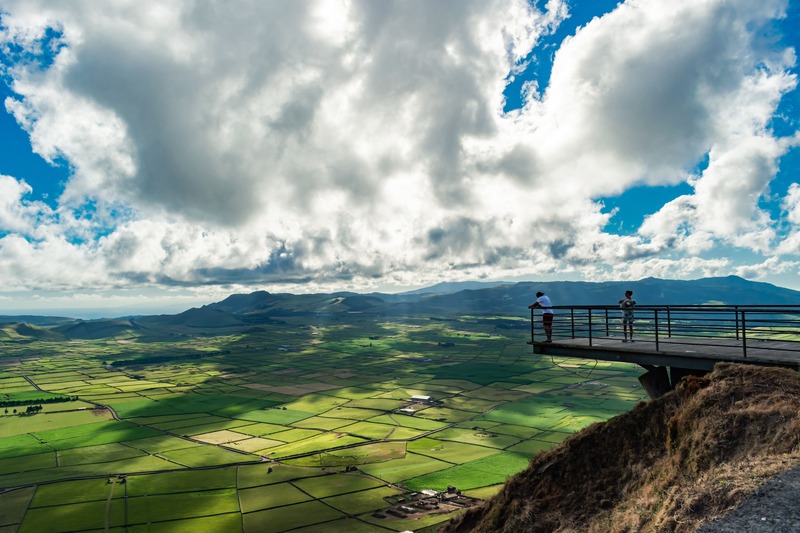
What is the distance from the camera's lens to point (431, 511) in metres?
56.4

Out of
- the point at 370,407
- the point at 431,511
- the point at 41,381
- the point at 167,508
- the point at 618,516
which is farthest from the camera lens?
the point at 41,381

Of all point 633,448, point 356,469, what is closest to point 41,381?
point 356,469

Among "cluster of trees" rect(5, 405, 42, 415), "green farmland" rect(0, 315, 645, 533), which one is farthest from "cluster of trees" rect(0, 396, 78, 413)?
"cluster of trees" rect(5, 405, 42, 415)

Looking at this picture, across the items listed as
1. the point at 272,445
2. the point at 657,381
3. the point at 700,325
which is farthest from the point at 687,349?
the point at 272,445

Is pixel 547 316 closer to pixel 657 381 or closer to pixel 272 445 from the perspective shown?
pixel 657 381

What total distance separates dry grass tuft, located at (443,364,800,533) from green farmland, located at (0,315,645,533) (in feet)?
123

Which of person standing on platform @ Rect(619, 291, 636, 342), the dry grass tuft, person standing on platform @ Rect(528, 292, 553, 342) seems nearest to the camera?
the dry grass tuft

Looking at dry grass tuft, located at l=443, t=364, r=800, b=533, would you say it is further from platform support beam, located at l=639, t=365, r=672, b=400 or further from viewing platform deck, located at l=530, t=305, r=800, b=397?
platform support beam, located at l=639, t=365, r=672, b=400

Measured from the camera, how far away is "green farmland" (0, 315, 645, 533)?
5934cm

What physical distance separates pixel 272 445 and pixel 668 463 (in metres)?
93.3

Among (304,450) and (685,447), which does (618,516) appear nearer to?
(685,447)

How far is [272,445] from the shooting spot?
9331cm

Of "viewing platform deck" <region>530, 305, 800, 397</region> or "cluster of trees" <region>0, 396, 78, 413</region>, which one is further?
"cluster of trees" <region>0, 396, 78, 413</region>

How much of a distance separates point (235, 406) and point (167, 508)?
255 ft
